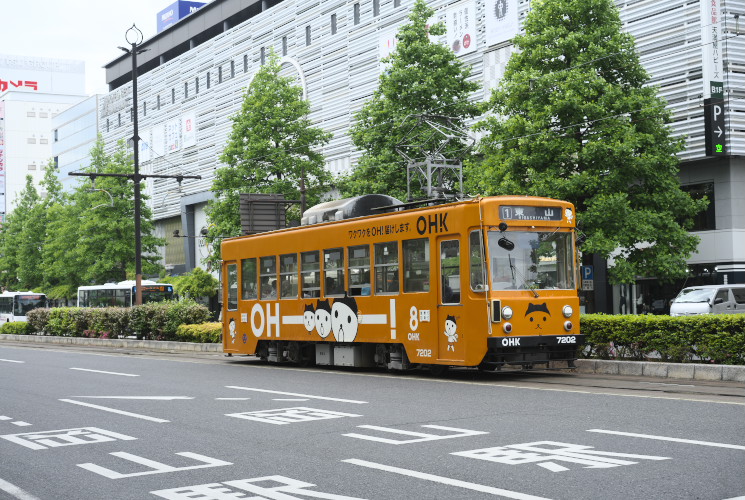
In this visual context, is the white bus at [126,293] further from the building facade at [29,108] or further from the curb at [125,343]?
the building facade at [29,108]

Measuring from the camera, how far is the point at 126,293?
50.2 m

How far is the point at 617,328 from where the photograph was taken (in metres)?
17.5

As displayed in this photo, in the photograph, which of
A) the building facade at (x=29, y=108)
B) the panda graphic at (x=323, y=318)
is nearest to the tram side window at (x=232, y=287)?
the panda graphic at (x=323, y=318)

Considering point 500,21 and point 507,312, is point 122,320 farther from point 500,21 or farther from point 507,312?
point 507,312

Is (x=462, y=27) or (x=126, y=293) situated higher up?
(x=462, y=27)

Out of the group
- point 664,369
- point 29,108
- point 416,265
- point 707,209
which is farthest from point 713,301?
point 29,108

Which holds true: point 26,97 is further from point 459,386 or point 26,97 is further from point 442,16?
point 459,386

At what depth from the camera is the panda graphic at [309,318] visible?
19.6 meters

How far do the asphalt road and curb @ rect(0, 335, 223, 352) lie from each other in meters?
13.8

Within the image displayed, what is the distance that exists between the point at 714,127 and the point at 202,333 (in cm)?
1833

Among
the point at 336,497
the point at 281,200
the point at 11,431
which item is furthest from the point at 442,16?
the point at 336,497

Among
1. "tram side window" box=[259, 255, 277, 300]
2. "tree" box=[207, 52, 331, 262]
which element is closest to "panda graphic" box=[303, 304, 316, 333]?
"tram side window" box=[259, 255, 277, 300]

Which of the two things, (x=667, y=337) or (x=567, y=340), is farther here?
(x=667, y=337)

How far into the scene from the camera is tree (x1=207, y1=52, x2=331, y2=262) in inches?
1494
